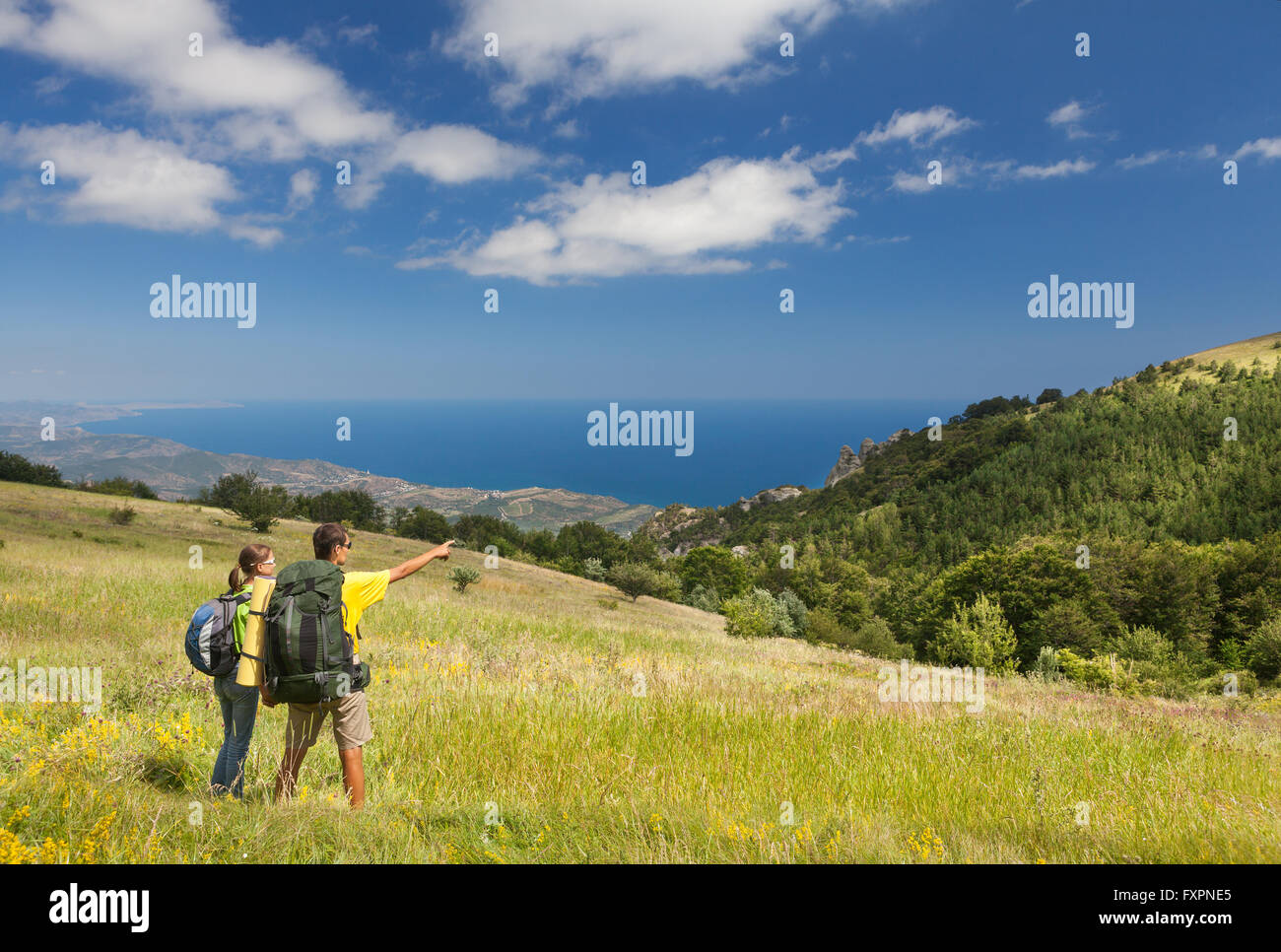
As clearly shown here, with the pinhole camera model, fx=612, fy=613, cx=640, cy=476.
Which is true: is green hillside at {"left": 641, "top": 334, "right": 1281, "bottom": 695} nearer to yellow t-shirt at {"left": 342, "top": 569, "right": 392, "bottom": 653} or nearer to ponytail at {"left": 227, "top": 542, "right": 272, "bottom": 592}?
yellow t-shirt at {"left": 342, "top": 569, "right": 392, "bottom": 653}

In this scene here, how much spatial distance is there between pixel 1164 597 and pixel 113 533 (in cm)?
9101

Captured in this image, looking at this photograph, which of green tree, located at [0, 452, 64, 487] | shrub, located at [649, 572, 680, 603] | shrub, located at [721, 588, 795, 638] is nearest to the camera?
shrub, located at [721, 588, 795, 638]

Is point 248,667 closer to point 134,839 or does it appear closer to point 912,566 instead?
point 134,839

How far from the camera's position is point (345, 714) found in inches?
180

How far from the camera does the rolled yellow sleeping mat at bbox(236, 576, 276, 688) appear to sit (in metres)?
4.42

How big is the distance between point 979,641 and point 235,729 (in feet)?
176

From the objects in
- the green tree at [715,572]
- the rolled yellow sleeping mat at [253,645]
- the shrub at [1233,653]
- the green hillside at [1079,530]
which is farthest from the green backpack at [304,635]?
the green tree at [715,572]

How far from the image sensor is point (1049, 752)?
6441mm

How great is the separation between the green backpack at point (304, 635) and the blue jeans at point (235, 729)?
42cm

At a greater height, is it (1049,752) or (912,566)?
(1049,752)

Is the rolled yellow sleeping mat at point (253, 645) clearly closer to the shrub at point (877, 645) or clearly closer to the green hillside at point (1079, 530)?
the green hillside at point (1079, 530)

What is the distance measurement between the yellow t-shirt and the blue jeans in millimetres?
807

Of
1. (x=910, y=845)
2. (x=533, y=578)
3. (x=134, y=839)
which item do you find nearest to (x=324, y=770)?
(x=134, y=839)

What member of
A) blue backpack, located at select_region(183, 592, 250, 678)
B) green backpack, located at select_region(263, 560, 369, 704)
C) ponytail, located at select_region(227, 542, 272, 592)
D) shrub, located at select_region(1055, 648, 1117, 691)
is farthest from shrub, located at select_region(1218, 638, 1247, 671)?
blue backpack, located at select_region(183, 592, 250, 678)
